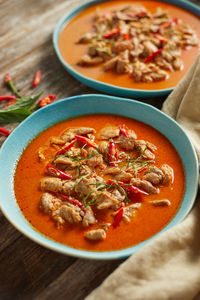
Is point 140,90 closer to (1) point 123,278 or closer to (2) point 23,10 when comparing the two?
(1) point 123,278

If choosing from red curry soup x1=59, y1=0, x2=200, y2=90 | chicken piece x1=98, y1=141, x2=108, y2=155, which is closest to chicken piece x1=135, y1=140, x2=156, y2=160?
chicken piece x1=98, y1=141, x2=108, y2=155

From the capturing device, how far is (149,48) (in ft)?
14.1

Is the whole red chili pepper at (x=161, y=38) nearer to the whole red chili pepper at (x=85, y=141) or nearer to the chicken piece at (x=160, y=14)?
the chicken piece at (x=160, y=14)

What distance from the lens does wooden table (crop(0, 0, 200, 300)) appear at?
8.42ft

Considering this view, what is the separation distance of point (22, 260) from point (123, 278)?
81cm

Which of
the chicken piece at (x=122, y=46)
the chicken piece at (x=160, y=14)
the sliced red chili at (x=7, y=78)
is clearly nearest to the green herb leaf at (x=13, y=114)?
the sliced red chili at (x=7, y=78)

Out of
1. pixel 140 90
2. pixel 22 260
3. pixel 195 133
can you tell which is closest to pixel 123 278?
pixel 22 260

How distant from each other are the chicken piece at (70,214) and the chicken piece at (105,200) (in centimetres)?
17

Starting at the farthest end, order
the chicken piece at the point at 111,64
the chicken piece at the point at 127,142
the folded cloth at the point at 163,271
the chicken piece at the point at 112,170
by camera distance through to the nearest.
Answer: the chicken piece at the point at 111,64
the chicken piece at the point at 127,142
the chicken piece at the point at 112,170
the folded cloth at the point at 163,271

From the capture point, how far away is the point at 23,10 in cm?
518

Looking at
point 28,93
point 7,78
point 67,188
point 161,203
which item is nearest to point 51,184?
point 67,188

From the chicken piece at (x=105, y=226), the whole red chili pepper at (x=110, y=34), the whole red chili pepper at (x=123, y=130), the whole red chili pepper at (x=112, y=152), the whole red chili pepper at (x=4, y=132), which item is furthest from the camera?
the whole red chili pepper at (x=110, y=34)

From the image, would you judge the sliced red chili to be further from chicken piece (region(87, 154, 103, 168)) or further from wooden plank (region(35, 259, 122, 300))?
wooden plank (region(35, 259, 122, 300))

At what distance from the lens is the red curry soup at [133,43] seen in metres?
4.11
